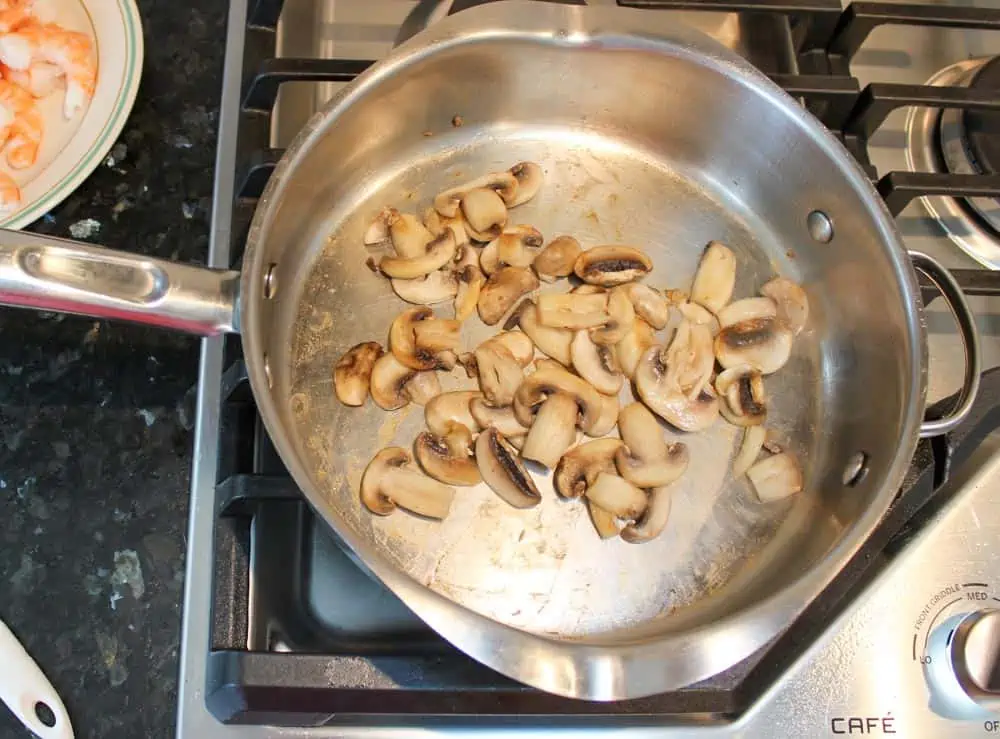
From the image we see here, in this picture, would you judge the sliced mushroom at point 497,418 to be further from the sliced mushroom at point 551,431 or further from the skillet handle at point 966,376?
the skillet handle at point 966,376

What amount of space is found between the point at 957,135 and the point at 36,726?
3.10 feet

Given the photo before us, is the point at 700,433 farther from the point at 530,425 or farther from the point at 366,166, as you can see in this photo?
the point at 366,166

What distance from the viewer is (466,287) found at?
2.56 ft

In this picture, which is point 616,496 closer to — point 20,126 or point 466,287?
point 466,287

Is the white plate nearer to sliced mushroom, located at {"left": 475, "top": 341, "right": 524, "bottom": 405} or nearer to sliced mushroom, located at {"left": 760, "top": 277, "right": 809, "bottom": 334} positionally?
sliced mushroom, located at {"left": 475, "top": 341, "right": 524, "bottom": 405}

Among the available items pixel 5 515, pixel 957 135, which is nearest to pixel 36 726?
pixel 5 515

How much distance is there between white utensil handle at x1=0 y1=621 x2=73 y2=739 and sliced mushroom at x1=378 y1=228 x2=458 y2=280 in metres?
0.42

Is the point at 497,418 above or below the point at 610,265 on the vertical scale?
below

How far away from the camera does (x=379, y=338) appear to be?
772 mm

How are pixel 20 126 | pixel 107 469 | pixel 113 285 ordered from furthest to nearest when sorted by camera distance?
pixel 20 126
pixel 107 469
pixel 113 285

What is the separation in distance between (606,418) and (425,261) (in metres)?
0.23

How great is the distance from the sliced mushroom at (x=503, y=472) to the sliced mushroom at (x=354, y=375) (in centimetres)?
11

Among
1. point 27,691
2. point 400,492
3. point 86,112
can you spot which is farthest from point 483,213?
point 27,691

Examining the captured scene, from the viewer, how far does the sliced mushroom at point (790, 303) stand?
2.70 ft
